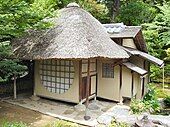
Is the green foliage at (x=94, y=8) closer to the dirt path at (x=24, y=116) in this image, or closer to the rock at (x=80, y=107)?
the rock at (x=80, y=107)

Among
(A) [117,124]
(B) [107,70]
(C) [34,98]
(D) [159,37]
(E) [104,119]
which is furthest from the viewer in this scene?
(D) [159,37]

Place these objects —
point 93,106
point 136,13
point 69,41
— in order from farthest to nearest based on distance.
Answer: point 136,13, point 93,106, point 69,41

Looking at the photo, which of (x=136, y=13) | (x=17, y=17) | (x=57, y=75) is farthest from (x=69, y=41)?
(x=136, y=13)

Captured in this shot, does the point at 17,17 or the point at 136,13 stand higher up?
the point at 136,13

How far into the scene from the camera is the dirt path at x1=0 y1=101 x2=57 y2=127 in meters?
12.2

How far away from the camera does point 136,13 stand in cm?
2708

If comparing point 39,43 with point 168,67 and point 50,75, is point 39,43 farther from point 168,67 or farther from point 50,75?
point 168,67

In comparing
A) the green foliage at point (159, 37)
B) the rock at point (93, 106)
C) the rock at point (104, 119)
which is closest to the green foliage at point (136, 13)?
the green foliage at point (159, 37)

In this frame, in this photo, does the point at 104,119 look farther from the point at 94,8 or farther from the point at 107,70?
the point at 94,8

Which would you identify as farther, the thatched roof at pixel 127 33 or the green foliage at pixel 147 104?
the thatched roof at pixel 127 33

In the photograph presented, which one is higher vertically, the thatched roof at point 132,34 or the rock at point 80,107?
the thatched roof at point 132,34

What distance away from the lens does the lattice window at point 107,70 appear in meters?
16.3

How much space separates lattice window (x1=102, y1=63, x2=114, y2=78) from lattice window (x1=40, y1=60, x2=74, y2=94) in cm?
254

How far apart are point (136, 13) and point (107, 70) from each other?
40.9 feet
